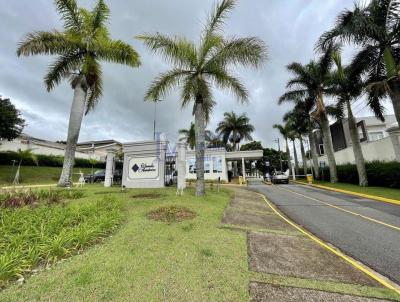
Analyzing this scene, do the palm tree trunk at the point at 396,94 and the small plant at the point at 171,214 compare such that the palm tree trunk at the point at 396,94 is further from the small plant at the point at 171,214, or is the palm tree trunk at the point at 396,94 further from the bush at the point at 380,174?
the small plant at the point at 171,214

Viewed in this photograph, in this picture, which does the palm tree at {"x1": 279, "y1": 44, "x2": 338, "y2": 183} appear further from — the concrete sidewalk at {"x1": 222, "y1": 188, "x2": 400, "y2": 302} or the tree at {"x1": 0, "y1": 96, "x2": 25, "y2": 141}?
the tree at {"x1": 0, "y1": 96, "x2": 25, "y2": 141}

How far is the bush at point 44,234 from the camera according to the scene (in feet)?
11.3

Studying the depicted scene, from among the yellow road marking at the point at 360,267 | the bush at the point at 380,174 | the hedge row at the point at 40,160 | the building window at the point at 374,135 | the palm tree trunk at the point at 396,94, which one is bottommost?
the yellow road marking at the point at 360,267

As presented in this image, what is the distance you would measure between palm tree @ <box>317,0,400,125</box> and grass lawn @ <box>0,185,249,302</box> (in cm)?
1544

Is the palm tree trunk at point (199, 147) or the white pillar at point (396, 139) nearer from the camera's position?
the palm tree trunk at point (199, 147)

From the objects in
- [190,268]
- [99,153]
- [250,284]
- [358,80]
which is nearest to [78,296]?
[190,268]

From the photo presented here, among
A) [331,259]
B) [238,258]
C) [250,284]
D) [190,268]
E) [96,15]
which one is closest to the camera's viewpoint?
[250,284]

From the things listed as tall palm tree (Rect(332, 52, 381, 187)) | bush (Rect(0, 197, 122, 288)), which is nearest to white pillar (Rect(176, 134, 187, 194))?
bush (Rect(0, 197, 122, 288))

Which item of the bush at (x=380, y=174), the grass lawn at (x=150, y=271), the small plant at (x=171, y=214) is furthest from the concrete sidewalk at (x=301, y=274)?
the bush at (x=380, y=174)

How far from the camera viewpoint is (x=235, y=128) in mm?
44031

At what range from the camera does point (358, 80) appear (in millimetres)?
17906

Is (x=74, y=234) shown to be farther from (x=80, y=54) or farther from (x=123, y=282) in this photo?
(x=80, y=54)

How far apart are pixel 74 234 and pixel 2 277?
147cm

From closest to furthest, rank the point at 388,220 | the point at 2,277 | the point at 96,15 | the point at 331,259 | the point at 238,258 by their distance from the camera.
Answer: the point at 2,277
the point at 238,258
the point at 331,259
the point at 388,220
the point at 96,15
